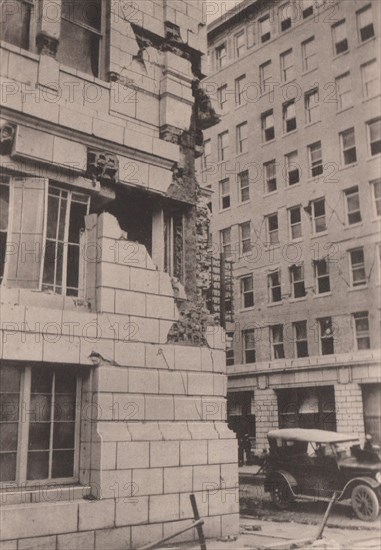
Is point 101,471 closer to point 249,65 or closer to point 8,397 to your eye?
point 8,397

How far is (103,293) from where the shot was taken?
7695 mm

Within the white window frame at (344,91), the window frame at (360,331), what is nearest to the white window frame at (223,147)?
the white window frame at (344,91)

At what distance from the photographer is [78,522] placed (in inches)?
266

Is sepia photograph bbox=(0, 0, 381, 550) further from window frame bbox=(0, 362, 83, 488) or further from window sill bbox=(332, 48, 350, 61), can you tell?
window sill bbox=(332, 48, 350, 61)

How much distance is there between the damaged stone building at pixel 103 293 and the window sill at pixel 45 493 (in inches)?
0.7

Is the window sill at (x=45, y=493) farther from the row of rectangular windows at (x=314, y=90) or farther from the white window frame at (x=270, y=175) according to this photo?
the white window frame at (x=270, y=175)

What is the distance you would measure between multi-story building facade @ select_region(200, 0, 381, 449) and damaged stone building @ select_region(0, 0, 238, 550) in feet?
21.1

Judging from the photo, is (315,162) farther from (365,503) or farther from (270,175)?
(365,503)

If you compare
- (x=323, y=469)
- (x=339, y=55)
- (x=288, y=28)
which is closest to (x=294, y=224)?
(x=339, y=55)

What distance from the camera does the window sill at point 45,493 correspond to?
655 centimetres

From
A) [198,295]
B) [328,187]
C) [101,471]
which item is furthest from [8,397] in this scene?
[328,187]

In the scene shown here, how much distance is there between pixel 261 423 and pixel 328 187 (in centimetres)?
753

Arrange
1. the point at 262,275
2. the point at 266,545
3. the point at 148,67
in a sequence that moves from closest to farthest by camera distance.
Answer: the point at 266,545, the point at 148,67, the point at 262,275

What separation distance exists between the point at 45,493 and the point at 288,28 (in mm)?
14949
